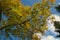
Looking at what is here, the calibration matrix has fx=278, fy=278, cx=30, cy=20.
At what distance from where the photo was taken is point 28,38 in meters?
19.5

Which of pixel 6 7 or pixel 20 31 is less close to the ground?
pixel 6 7

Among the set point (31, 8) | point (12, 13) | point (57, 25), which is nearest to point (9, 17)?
point (12, 13)

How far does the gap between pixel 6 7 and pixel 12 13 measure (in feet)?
1.92

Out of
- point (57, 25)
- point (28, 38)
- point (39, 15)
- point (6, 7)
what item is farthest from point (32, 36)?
point (57, 25)

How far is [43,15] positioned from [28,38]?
1.93 meters

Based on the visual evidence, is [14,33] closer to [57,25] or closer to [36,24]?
[36,24]

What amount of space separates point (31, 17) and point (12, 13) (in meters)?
1.35

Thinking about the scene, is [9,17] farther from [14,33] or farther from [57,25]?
[57,25]

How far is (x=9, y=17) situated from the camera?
63.9ft

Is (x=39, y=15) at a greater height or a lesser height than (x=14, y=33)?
greater

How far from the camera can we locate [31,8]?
19531 mm

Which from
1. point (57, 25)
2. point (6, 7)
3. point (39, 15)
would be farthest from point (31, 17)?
point (57, 25)

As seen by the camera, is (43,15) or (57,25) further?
(57,25)

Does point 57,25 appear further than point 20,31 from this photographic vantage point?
Yes
